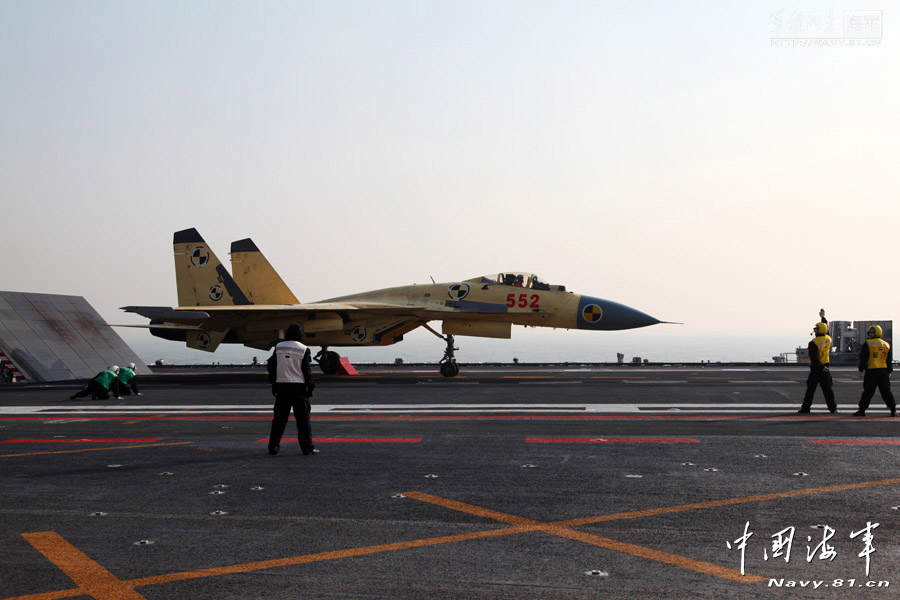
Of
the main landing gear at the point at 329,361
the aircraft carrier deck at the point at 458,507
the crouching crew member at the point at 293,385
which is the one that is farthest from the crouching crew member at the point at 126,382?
the crouching crew member at the point at 293,385

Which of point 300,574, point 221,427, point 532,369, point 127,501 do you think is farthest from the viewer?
point 532,369

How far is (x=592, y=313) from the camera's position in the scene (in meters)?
27.7

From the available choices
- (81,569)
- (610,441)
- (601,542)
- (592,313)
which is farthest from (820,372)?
(81,569)

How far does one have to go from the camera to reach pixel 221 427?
48.0 feet

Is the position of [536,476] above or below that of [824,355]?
below

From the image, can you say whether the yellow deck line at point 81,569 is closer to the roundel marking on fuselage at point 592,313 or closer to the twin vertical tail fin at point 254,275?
the roundel marking on fuselage at point 592,313

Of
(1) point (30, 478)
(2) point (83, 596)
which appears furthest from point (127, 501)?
(2) point (83, 596)

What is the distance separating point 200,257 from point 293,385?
2423 centimetres

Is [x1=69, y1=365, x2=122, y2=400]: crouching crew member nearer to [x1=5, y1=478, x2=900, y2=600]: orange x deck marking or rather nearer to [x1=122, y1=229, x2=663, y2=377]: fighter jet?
[x1=122, y1=229, x2=663, y2=377]: fighter jet

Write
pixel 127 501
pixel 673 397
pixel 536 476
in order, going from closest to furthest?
pixel 127 501
pixel 536 476
pixel 673 397

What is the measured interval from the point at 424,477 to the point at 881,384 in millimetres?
11356

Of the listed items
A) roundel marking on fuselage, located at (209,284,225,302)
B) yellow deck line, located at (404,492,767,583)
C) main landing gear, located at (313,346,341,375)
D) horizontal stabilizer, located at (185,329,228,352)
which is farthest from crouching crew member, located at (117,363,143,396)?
yellow deck line, located at (404,492,767,583)

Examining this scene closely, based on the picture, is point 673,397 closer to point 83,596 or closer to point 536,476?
point 536,476

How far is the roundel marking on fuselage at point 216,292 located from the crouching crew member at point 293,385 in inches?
907
